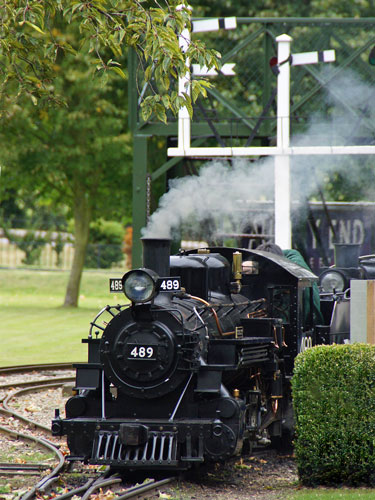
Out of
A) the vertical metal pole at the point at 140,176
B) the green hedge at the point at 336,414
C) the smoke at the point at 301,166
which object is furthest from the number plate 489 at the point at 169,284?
the vertical metal pole at the point at 140,176

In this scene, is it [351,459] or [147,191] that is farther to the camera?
[147,191]

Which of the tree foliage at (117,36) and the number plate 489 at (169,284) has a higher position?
the tree foliage at (117,36)

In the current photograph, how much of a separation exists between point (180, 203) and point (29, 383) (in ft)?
14.3

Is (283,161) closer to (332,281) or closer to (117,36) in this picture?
(332,281)

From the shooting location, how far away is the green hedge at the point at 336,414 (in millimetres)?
6871

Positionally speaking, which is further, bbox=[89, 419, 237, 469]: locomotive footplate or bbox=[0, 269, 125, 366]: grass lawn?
bbox=[0, 269, 125, 366]: grass lawn

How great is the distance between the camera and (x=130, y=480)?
7223 mm

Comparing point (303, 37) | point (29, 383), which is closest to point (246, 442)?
point (29, 383)

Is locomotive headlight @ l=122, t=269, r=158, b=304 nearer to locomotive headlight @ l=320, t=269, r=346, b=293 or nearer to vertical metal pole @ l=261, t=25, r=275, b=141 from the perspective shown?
locomotive headlight @ l=320, t=269, r=346, b=293

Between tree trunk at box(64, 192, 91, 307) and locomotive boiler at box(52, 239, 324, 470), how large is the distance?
1739cm

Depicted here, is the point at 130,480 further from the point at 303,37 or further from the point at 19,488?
the point at 303,37

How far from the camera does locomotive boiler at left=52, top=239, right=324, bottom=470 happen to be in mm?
6949

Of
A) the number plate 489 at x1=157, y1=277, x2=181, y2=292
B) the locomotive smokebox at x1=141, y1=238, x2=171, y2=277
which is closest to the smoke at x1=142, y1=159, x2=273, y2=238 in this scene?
the locomotive smokebox at x1=141, y1=238, x2=171, y2=277

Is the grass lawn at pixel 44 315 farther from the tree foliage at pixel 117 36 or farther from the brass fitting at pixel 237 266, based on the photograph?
the tree foliage at pixel 117 36
